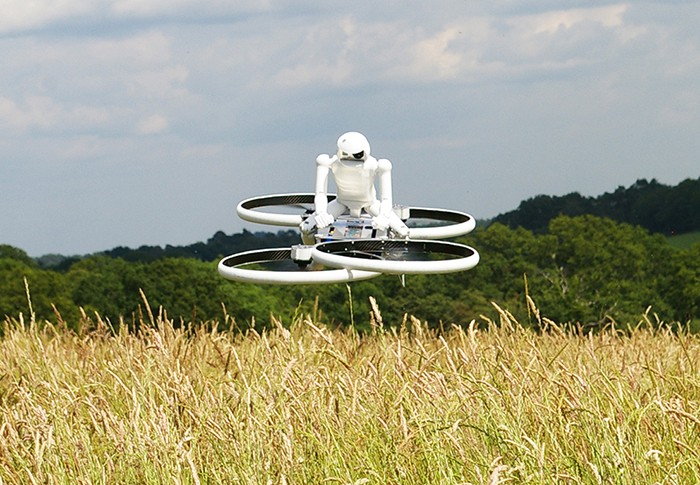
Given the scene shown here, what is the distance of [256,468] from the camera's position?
3975 millimetres

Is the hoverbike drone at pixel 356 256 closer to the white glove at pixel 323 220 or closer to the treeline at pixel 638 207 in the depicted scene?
the white glove at pixel 323 220

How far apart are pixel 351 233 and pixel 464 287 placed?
33.4 feet

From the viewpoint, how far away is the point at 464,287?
17406mm

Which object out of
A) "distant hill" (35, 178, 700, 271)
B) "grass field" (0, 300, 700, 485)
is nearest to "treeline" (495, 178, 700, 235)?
"distant hill" (35, 178, 700, 271)

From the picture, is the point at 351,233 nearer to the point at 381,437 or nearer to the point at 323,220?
the point at 323,220

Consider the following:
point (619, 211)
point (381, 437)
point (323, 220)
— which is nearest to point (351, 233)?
point (323, 220)

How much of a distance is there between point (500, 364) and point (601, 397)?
0.58 metres

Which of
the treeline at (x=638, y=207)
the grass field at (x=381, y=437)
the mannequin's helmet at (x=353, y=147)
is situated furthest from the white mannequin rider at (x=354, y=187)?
the treeline at (x=638, y=207)

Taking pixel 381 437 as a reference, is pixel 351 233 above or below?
above

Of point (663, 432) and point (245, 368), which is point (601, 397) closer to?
point (663, 432)

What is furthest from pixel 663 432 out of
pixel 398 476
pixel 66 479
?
pixel 66 479

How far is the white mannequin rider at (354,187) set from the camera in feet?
24.4

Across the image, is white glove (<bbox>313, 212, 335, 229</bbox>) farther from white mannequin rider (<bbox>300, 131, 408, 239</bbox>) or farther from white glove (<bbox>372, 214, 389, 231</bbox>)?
white glove (<bbox>372, 214, 389, 231</bbox>)

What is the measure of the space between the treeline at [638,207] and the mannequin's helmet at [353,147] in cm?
1280
